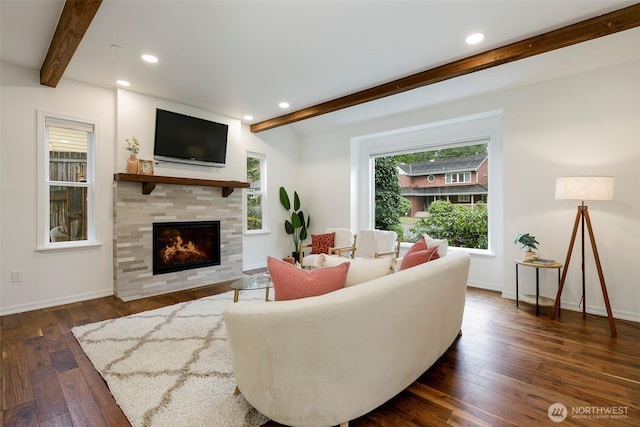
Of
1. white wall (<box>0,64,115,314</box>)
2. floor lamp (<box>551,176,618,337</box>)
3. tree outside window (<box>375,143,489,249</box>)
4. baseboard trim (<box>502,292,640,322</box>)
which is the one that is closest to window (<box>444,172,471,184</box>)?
tree outside window (<box>375,143,489,249</box>)

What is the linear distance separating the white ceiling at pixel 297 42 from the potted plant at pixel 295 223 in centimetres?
243

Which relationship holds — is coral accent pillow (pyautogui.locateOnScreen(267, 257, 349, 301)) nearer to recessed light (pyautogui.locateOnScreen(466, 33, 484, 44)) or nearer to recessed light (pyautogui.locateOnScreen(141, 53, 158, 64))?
recessed light (pyautogui.locateOnScreen(466, 33, 484, 44))

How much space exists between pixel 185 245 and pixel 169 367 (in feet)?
8.62

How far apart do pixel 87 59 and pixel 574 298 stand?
6.07m

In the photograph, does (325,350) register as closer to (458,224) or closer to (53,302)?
(53,302)

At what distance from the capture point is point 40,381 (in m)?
2.03

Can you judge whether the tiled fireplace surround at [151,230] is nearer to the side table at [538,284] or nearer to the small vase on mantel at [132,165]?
the small vase on mantel at [132,165]

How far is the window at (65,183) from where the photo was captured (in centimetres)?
350

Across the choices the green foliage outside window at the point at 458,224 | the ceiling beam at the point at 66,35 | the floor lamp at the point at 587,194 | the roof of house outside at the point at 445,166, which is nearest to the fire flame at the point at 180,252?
the ceiling beam at the point at 66,35

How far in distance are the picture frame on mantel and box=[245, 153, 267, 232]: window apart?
180 cm

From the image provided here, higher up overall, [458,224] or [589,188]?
[589,188]

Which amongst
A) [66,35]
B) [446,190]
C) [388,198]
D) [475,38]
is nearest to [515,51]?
[475,38]

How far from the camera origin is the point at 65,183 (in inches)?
145

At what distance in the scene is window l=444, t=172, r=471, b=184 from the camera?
183 inches
